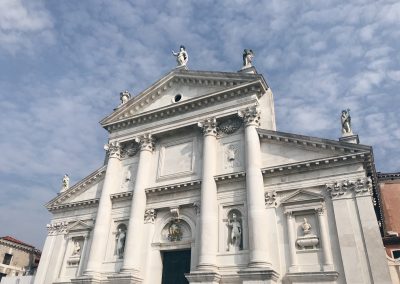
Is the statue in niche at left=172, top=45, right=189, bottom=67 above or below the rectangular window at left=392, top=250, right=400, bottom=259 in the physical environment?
above

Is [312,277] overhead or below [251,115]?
below

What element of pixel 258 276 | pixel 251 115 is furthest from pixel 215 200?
pixel 251 115

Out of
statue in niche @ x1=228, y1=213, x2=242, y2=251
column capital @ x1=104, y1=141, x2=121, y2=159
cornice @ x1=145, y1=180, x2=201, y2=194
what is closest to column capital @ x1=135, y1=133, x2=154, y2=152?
column capital @ x1=104, y1=141, x2=121, y2=159

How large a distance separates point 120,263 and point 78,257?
11.3 ft

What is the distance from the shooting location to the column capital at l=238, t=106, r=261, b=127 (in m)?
18.5

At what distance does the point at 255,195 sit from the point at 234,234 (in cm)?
Result: 216

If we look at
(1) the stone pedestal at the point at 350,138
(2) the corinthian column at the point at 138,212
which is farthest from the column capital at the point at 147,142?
(1) the stone pedestal at the point at 350,138

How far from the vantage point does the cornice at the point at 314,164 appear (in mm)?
15570

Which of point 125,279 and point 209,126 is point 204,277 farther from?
point 209,126

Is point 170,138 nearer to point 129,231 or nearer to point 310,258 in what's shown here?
point 129,231

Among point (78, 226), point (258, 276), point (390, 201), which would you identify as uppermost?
point (390, 201)

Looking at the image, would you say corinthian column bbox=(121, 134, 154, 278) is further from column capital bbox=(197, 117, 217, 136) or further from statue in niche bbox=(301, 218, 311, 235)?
statue in niche bbox=(301, 218, 311, 235)

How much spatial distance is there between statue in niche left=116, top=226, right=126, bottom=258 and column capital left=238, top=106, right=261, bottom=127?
9204mm

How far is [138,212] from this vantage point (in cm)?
1927
